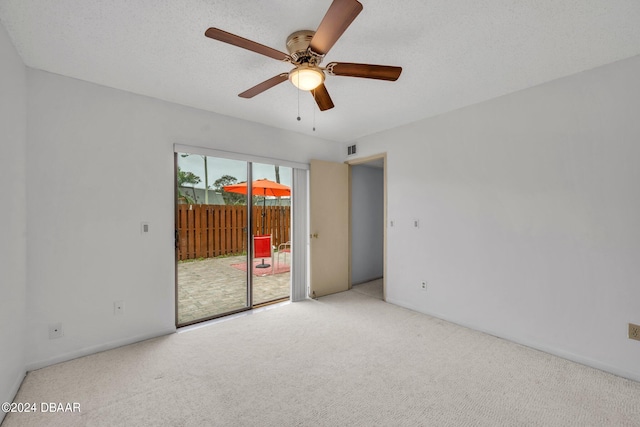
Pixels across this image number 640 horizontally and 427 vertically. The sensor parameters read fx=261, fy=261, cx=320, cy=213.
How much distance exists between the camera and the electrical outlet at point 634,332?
6.57 feet

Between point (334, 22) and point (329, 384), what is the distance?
91.9 inches

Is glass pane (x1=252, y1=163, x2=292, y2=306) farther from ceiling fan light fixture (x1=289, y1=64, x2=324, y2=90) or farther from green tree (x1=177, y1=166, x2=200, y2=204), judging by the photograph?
ceiling fan light fixture (x1=289, y1=64, x2=324, y2=90)

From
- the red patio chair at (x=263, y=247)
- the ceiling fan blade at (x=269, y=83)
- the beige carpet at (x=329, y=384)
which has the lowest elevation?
the beige carpet at (x=329, y=384)

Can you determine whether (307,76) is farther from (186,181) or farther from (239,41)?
(186,181)

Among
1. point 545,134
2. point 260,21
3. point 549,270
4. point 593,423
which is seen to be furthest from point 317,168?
point 593,423

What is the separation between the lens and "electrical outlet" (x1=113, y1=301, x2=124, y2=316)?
8.17 feet

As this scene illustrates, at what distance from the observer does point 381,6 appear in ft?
5.00

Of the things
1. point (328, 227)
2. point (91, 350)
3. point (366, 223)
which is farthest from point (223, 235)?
point (366, 223)

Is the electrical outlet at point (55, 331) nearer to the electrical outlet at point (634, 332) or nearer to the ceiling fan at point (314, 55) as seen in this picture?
the ceiling fan at point (314, 55)

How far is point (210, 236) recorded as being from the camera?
4.22 metres

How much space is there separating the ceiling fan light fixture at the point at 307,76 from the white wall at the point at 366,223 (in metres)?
2.80

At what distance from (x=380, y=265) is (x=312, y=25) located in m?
4.28

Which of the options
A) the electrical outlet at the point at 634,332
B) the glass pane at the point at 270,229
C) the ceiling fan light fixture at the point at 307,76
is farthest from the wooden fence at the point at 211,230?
the electrical outlet at the point at 634,332

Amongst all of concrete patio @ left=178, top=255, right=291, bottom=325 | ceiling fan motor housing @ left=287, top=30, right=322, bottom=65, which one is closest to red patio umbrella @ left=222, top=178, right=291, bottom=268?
concrete patio @ left=178, top=255, right=291, bottom=325
